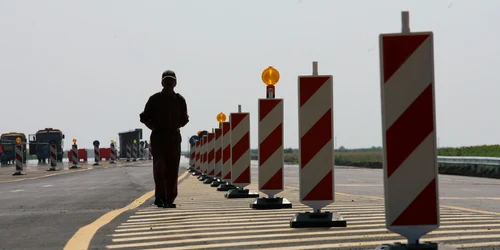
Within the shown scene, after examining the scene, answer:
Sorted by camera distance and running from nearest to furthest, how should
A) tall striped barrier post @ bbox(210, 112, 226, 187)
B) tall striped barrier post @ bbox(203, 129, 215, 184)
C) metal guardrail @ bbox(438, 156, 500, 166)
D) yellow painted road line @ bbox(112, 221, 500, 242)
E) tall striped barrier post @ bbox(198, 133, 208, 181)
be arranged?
yellow painted road line @ bbox(112, 221, 500, 242) → tall striped barrier post @ bbox(210, 112, 226, 187) → tall striped barrier post @ bbox(203, 129, 215, 184) → tall striped barrier post @ bbox(198, 133, 208, 181) → metal guardrail @ bbox(438, 156, 500, 166)

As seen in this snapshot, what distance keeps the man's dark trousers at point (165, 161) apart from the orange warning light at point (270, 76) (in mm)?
1459

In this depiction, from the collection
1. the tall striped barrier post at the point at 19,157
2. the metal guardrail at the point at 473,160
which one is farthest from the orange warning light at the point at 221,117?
the tall striped barrier post at the point at 19,157

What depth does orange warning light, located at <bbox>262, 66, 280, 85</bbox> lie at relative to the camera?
37.1 ft

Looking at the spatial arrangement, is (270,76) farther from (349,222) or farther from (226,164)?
(226,164)

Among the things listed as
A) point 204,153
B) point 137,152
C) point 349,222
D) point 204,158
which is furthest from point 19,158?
point 137,152

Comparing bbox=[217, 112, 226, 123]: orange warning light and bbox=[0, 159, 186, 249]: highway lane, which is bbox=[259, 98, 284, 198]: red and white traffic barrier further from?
bbox=[217, 112, 226, 123]: orange warning light

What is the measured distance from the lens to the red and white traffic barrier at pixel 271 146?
1125 centimetres

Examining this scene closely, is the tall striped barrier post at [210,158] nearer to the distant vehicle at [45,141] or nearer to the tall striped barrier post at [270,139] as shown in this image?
the tall striped barrier post at [270,139]

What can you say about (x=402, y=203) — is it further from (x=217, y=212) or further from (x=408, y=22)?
(x=217, y=212)

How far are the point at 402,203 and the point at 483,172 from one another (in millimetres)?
26753

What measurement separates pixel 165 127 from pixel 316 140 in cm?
297

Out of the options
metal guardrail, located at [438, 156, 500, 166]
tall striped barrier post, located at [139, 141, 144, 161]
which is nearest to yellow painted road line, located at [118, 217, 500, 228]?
metal guardrail, located at [438, 156, 500, 166]

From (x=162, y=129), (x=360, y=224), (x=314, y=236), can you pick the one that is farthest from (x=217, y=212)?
(x=314, y=236)

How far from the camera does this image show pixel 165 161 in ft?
35.8
